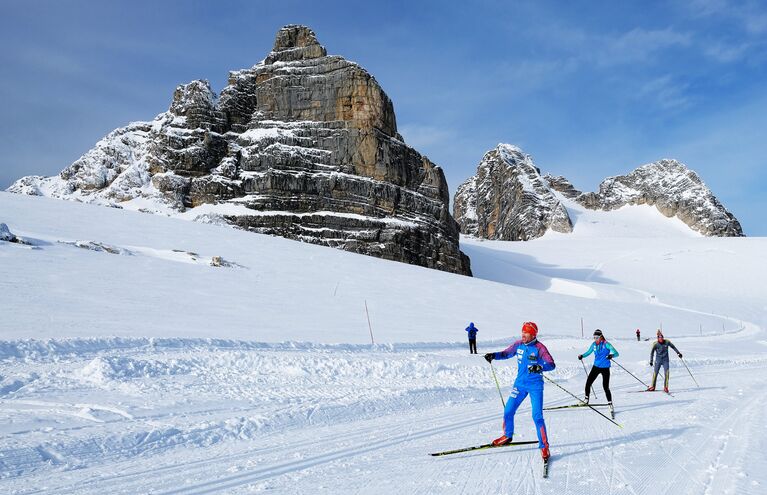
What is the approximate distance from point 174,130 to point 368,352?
7331cm

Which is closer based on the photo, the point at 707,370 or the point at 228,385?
the point at 228,385

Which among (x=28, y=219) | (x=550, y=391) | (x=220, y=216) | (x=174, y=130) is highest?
(x=174, y=130)

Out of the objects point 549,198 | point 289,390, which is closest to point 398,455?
point 289,390

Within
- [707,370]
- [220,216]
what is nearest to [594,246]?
[220,216]

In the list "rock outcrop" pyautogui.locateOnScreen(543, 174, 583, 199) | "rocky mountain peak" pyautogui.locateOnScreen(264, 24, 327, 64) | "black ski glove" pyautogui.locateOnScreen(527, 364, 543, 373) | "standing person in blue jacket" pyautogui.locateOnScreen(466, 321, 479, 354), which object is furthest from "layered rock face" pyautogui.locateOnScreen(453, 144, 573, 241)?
"black ski glove" pyautogui.locateOnScreen(527, 364, 543, 373)

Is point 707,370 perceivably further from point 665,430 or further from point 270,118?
point 270,118

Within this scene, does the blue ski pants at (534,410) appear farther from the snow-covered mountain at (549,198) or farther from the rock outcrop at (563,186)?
the rock outcrop at (563,186)

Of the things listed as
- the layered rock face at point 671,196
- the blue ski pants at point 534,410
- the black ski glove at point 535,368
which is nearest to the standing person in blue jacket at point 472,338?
the blue ski pants at point 534,410

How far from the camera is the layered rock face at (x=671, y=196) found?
14075 centimetres

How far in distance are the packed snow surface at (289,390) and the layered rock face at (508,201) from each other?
401 feet

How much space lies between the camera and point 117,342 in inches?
477

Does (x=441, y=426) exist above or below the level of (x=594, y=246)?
below

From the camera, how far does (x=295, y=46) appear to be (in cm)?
8050

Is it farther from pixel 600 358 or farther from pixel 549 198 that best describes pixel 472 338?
pixel 549 198
